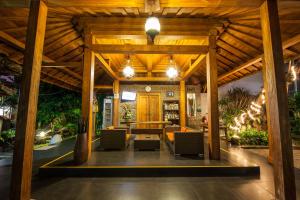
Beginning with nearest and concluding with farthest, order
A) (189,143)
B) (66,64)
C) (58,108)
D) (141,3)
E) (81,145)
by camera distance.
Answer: (141,3)
(81,145)
(189,143)
(66,64)
(58,108)

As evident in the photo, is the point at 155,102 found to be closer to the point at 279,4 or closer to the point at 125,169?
the point at 125,169

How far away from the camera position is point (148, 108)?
9336 mm

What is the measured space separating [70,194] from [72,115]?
7.48 meters

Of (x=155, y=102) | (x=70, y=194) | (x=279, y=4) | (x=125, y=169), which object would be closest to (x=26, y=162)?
(x=70, y=194)

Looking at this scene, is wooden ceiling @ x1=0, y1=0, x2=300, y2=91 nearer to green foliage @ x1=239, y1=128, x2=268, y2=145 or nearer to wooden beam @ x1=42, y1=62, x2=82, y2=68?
wooden beam @ x1=42, y1=62, x2=82, y2=68

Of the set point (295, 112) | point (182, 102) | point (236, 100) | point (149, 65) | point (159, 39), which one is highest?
point (149, 65)

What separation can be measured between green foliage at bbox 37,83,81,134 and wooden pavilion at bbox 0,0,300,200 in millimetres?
2039

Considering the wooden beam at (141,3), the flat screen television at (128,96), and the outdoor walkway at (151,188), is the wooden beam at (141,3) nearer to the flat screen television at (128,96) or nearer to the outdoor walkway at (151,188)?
the outdoor walkway at (151,188)

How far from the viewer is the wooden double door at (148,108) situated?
9.28 meters

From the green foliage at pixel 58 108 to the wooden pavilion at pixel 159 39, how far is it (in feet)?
6.69

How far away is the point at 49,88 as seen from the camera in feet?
32.2

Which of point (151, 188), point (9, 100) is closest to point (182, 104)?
point (151, 188)

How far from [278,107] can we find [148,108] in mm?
7348

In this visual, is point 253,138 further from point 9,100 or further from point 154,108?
point 9,100
